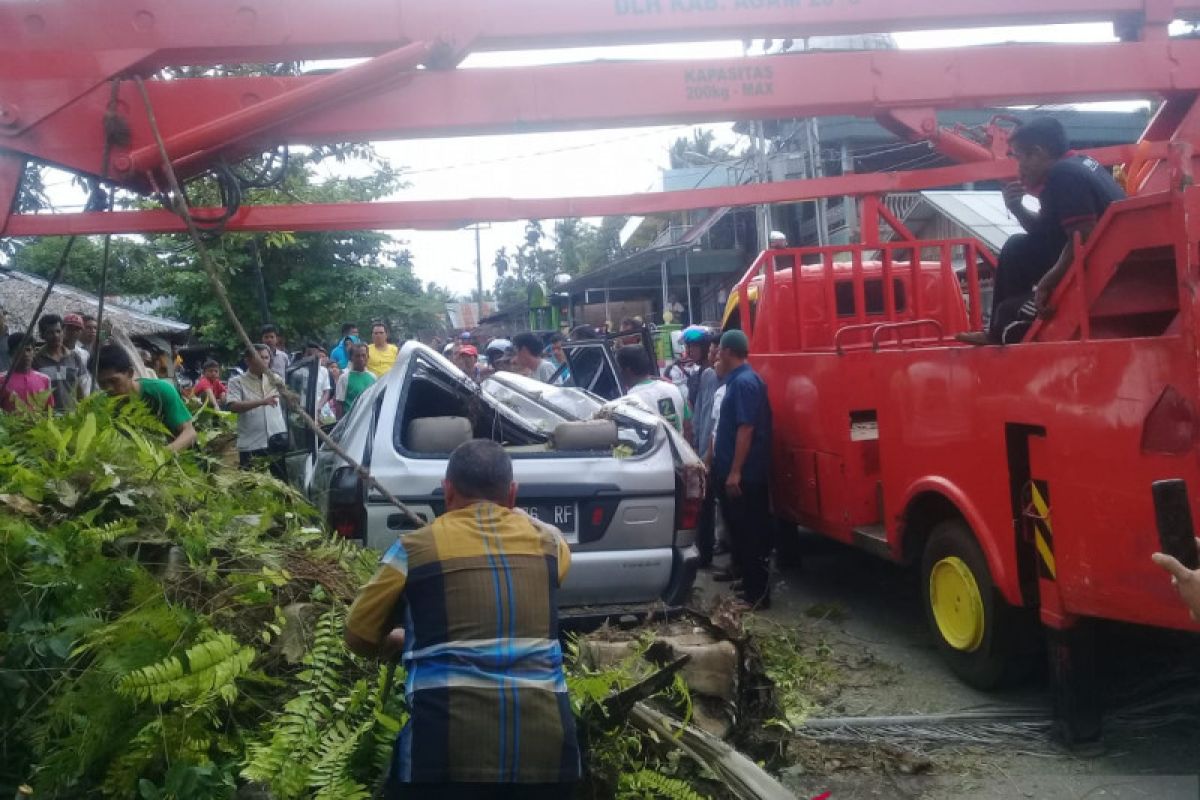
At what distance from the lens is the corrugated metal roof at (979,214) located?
1432 centimetres

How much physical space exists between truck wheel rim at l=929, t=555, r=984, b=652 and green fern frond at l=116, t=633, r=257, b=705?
11.3 feet

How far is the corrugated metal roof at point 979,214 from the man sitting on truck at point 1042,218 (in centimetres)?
929

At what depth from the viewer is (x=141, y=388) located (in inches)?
214

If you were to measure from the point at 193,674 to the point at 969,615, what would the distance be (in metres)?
3.69

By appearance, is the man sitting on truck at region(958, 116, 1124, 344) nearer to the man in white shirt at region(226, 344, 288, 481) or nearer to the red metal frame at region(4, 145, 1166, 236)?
the red metal frame at region(4, 145, 1166, 236)

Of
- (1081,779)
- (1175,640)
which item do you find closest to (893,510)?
(1175,640)

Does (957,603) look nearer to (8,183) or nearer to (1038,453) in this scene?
(1038,453)

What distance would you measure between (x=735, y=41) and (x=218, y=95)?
238 cm

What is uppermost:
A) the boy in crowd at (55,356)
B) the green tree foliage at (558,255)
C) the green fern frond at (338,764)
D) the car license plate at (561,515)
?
the green tree foliage at (558,255)

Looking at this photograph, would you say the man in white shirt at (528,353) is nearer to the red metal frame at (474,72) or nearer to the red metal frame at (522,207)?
the red metal frame at (522,207)

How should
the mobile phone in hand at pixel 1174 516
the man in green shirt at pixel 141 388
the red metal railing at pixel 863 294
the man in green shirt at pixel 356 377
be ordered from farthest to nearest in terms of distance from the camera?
the man in green shirt at pixel 356 377 → the red metal railing at pixel 863 294 → the man in green shirt at pixel 141 388 → the mobile phone in hand at pixel 1174 516

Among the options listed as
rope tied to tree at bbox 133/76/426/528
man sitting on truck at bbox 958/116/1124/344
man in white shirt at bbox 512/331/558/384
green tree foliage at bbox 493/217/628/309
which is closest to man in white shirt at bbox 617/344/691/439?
man in white shirt at bbox 512/331/558/384

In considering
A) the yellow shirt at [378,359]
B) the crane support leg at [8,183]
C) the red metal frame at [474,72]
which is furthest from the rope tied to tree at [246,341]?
the yellow shirt at [378,359]

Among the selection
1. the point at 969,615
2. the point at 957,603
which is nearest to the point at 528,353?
the point at 957,603
